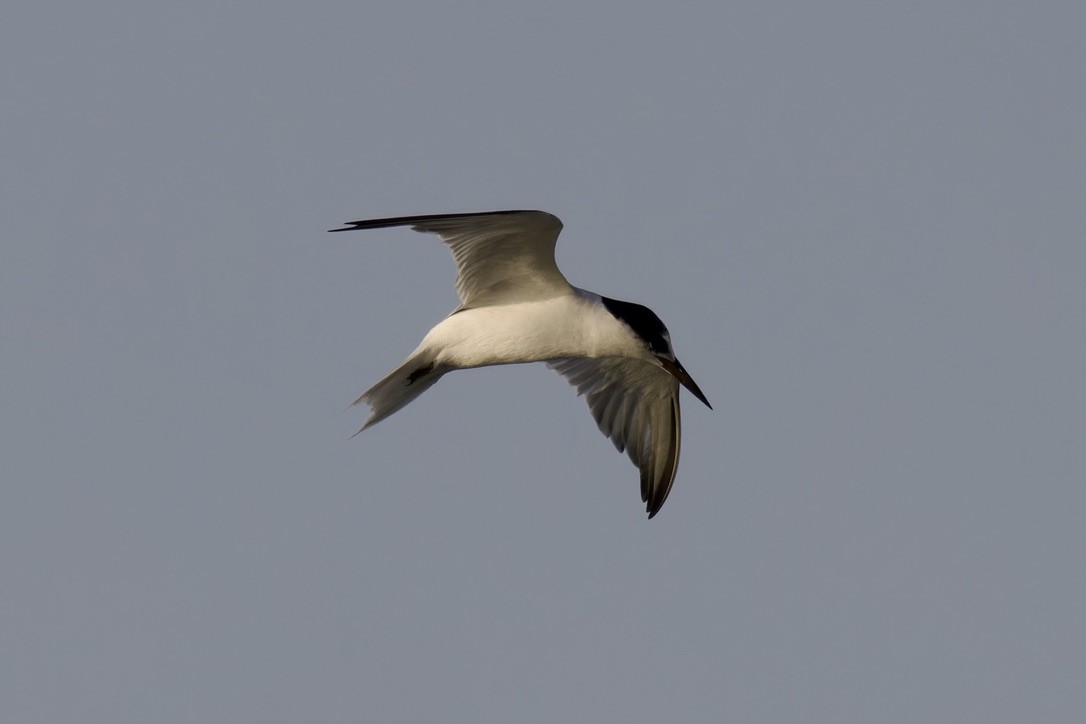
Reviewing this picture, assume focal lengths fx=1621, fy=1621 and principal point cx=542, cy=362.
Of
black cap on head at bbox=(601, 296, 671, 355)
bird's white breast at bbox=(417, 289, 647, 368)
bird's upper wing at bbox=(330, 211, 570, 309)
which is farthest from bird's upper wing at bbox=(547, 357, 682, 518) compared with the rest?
bird's upper wing at bbox=(330, 211, 570, 309)

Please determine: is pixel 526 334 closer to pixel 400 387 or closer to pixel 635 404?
pixel 400 387

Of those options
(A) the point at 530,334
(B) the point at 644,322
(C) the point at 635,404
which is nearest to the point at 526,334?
(A) the point at 530,334

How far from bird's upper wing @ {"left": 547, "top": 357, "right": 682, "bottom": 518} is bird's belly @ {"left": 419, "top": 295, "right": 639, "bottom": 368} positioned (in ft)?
4.19

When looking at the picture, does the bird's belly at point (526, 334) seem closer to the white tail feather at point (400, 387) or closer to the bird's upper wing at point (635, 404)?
the white tail feather at point (400, 387)

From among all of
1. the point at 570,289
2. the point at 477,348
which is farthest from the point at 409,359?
the point at 570,289

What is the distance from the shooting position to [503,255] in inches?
450

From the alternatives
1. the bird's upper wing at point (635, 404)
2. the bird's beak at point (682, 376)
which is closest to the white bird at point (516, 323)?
the bird's beak at point (682, 376)

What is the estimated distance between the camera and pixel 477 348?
11.6m

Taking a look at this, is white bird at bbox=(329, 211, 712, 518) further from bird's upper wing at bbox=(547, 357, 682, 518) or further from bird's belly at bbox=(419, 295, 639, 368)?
bird's upper wing at bbox=(547, 357, 682, 518)

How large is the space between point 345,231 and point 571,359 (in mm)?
3914

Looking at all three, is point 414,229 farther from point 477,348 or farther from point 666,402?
point 666,402

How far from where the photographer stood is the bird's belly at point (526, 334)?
457 inches

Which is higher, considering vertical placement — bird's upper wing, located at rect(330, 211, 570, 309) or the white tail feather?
bird's upper wing, located at rect(330, 211, 570, 309)

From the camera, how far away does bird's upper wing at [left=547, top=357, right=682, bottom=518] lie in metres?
13.1
